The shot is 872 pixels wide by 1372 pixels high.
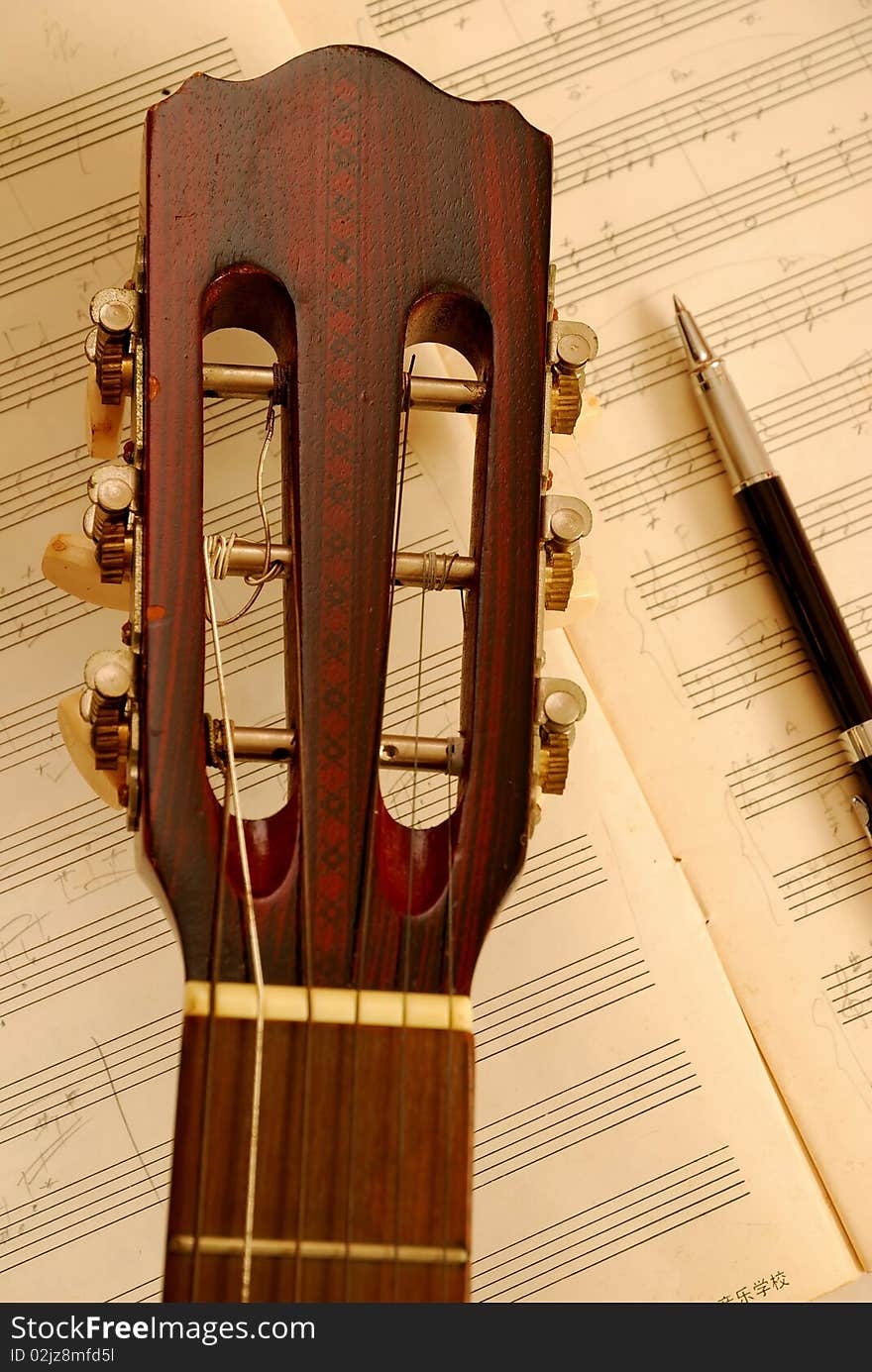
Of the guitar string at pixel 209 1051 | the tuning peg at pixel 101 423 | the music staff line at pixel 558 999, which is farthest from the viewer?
the music staff line at pixel 558 999

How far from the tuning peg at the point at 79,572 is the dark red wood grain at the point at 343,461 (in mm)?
77

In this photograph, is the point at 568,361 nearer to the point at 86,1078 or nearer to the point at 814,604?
the point at 814,604

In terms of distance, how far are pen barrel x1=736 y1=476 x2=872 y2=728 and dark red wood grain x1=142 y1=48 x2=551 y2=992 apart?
239mm

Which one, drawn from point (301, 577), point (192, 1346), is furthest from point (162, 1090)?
point (301, 577)

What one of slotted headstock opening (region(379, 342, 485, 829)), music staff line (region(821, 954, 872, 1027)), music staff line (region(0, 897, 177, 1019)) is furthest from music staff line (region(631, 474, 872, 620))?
music staff line (region(0, 897, 177, 1019))

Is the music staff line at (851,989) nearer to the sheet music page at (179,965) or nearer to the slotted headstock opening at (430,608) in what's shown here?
the sheet music page at (179,965)

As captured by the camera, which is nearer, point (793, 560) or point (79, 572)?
point (79, 572)

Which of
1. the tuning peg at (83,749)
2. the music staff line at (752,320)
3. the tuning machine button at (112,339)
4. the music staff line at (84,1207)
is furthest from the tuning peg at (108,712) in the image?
the music staff line at (752,320)

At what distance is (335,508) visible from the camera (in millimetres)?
452

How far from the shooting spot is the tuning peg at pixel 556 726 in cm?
46

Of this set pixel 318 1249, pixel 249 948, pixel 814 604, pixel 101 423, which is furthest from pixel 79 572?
pixel 814 604

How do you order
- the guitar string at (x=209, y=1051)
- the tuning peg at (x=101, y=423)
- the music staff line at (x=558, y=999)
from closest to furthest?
the guitar string at (x=209, y=1051) → the tuning peg at (x=101, y=423) → the music staff line at (x=558, y=999)

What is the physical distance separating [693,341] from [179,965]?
440mm

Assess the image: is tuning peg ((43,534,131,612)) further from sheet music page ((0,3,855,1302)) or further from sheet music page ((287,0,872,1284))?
sheet music page ((287,0,872,1284))
